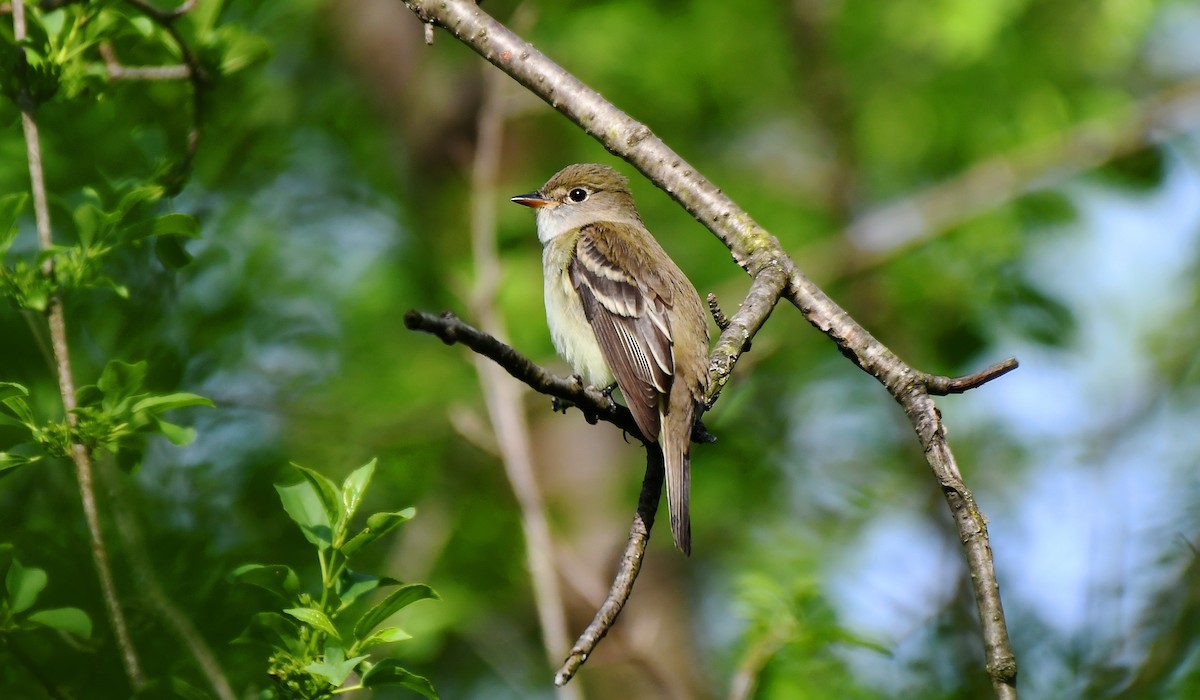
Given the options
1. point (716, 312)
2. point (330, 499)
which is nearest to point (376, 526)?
point (330, 499)

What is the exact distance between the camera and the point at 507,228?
8.34m

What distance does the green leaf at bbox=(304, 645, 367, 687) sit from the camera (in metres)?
2.78

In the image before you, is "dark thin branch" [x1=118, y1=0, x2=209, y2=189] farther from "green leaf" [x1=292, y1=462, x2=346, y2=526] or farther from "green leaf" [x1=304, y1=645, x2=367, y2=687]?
"green leaf" [x1=304, y1=645, x2=367, y2=687]

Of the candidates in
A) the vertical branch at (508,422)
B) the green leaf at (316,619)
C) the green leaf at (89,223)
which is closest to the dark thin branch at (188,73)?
the green leaf at (89,223)

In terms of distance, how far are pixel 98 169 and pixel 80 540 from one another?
141 cm

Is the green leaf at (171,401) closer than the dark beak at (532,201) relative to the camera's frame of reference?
Yes

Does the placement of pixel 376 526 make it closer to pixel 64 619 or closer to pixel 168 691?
pixel 168 691

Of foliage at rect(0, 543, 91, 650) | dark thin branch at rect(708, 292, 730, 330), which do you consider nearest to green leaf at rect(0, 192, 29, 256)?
foliage at rect(0, 543, 91, 650)

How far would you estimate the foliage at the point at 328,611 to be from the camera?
113 inches

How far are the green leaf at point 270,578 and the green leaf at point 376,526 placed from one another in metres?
0.15

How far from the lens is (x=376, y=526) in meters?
3.05

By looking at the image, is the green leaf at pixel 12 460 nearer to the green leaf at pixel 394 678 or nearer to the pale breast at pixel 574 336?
the green leaf at pixel 394 678

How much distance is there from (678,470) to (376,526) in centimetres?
169

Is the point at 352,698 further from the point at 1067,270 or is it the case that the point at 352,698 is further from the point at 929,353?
the point at 1067,270
